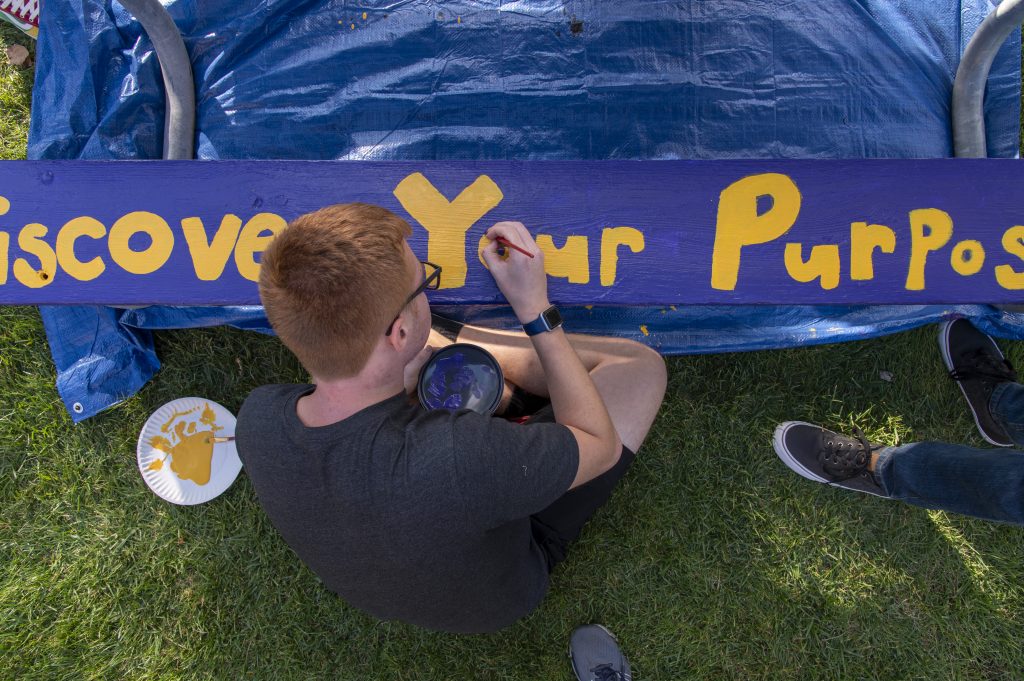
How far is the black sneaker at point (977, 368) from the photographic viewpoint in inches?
81.8

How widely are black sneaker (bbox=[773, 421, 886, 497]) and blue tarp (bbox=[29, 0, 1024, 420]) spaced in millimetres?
345

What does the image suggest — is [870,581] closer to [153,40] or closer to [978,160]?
[978,160]

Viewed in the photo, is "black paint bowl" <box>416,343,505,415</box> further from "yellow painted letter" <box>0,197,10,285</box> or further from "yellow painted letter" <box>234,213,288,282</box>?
"yellow painted letter" <box>0,197,10,285</box>

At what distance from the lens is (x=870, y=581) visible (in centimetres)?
212

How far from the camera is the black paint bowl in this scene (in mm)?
1652

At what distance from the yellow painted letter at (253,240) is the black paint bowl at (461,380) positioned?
55cm

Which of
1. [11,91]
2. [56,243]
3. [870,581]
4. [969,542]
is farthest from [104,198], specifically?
[969,542]

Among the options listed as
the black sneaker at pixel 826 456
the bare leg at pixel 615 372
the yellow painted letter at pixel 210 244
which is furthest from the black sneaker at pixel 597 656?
the yellow painted letter at pixel 210 244

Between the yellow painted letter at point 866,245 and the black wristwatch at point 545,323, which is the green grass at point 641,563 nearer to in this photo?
the yellow painted letter at point 866,245

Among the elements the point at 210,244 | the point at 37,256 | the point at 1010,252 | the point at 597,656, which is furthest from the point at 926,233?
the point at 37,256

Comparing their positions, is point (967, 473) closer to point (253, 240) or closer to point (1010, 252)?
point (1010, 252)

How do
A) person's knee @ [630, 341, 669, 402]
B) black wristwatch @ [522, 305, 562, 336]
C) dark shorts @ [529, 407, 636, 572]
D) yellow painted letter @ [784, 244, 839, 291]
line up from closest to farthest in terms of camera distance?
black wristwatch @ [522, 305, 562, 336] < yellow painted letter @ [784, 244, 839, 291] < dark shorts @ [529, 407, 636, 572] < person's knee @ [630, 341, 669, 402]

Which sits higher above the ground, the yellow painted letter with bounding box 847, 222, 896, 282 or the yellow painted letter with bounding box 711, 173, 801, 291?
the yellow painted letter with bounding box 711, 173, 801, 291

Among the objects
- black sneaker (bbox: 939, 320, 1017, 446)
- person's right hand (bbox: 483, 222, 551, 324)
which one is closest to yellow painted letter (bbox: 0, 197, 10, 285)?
person's right hand (bbox: 483, 222, 551, 324)
